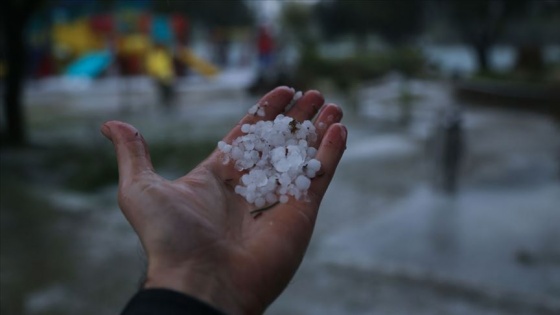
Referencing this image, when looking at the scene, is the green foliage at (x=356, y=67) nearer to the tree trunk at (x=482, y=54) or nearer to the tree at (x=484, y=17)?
the tree trunk at (x=482, y=54)

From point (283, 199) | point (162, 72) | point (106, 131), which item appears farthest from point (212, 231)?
point (162, 72)

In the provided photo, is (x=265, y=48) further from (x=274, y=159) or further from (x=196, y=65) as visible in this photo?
(x=274, y=159)

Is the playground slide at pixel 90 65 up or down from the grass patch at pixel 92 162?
down

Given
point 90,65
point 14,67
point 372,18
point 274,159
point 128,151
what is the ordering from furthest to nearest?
point 372,18
point 90,65
point 14,67
point 274,159
point 128,151

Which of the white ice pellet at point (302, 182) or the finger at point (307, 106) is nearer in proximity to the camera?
the white ice pellet at point (302, 182)

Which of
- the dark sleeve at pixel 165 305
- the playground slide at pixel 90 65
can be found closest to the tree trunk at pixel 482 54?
the playground slide at pixel 90 65

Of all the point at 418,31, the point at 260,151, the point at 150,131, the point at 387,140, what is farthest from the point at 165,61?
the point at 418,31
